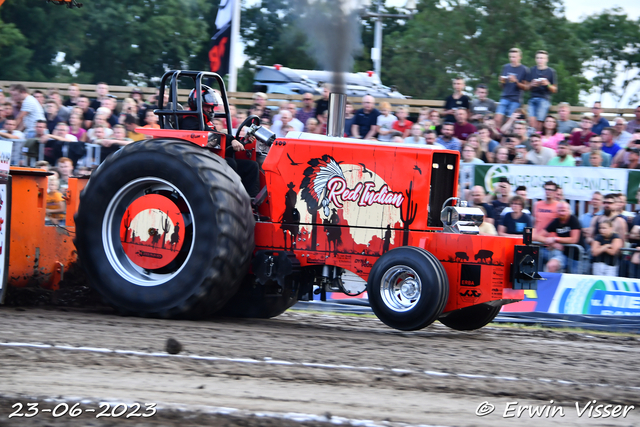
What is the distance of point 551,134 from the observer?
38.1ft

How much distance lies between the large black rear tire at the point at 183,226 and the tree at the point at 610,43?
37.6m

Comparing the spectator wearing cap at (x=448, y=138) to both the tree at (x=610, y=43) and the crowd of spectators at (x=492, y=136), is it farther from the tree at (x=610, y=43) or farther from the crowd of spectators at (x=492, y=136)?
the tree at (x=610, y=43)

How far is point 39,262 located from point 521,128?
6.69 meters

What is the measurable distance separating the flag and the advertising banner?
8.06 metres

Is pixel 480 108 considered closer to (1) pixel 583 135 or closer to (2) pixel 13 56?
(1) pixel 583 135

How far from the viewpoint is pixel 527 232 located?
22.1 feet

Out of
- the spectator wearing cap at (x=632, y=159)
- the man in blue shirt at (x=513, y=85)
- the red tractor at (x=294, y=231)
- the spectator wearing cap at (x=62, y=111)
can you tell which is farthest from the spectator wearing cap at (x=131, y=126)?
the spectator wearing cap at (x=632, y=159)

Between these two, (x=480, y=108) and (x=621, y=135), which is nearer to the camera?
(x=621, y=135)

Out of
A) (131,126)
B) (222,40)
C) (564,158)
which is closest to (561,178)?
(564,158)

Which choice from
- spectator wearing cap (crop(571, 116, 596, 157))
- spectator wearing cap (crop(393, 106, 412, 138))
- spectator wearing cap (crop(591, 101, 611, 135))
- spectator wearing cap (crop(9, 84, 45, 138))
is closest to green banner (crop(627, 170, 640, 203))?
spectator wearing cap (crop(571, 116, 596, 157))

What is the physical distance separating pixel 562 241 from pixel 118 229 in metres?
5.18

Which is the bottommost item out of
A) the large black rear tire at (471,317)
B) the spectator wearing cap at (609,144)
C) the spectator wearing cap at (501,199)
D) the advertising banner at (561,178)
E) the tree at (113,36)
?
the large black rear tire at (471,317)

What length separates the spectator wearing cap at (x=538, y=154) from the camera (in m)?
10.9

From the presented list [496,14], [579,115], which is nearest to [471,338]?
[579,115]
